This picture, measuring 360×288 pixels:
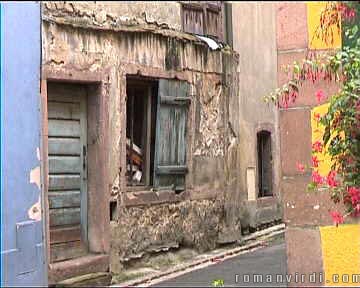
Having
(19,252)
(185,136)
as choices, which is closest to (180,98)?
(185,136)

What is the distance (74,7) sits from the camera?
820 cm

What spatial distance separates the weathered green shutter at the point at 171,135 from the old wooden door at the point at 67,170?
51.1 inches

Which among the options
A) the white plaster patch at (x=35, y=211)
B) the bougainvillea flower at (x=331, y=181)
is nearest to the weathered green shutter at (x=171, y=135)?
the white plaster patch at (x=35, y=211)

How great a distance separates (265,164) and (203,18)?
435cm

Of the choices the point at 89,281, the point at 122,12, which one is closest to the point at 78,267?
the point at 89,281

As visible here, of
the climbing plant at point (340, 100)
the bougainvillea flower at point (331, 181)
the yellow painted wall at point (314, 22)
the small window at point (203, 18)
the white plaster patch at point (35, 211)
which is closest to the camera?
the climbing plant at point (340, 100)

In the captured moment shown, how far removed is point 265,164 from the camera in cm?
1424

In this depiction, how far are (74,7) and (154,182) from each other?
2.64m

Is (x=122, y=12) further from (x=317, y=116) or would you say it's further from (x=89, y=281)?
(x=317, y=116)

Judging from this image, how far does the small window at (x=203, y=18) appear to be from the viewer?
34.2 feet

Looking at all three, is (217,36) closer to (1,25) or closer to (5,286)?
(1,25)

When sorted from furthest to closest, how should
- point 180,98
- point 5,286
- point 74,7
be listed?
1. point 180,98
2. point 74,7
3. point 5,286

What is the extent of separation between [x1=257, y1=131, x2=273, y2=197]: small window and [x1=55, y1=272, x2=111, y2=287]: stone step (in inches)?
251

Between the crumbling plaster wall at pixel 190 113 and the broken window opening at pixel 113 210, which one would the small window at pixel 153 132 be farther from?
the broken window opening at pixel 113 210
